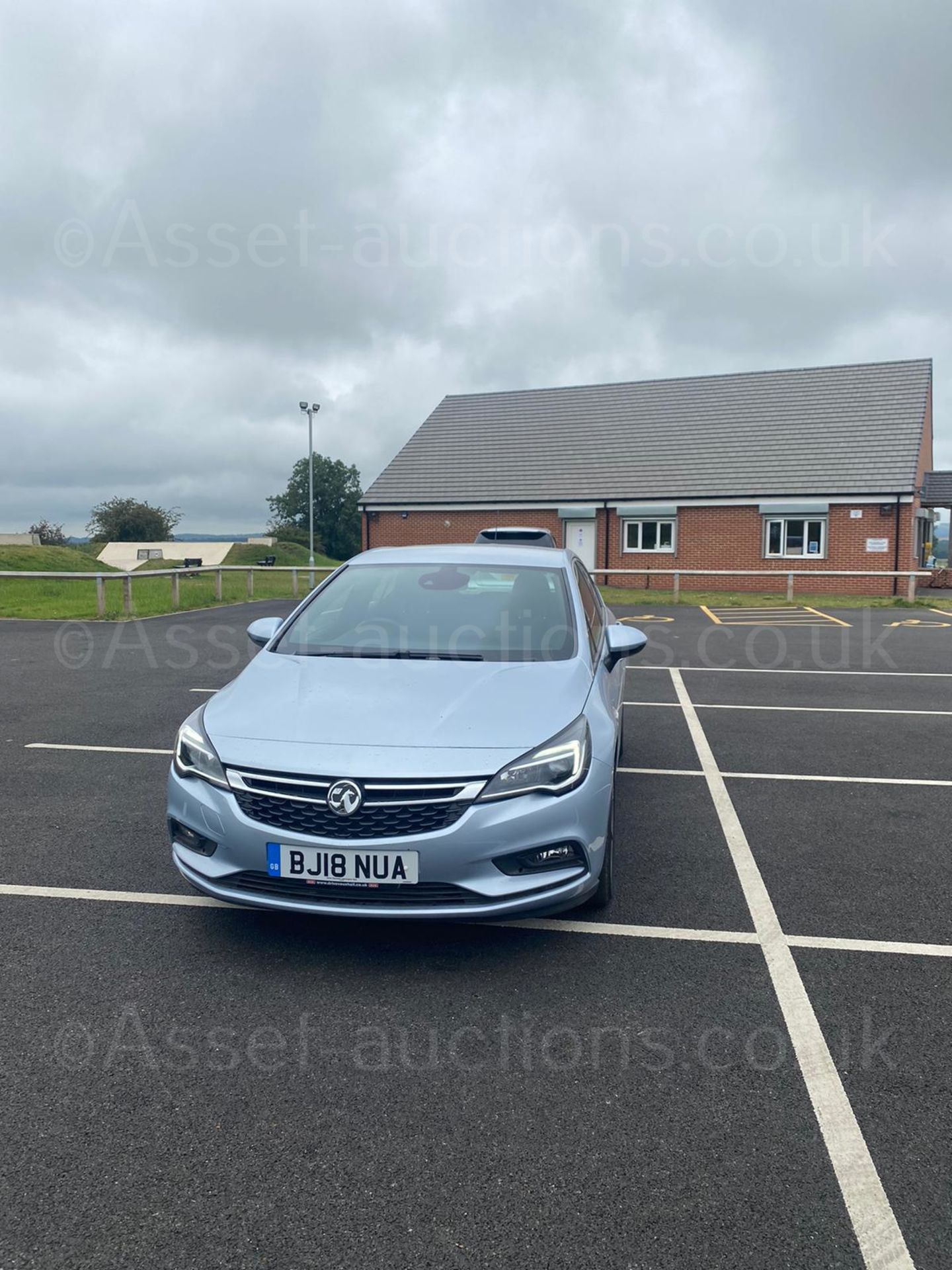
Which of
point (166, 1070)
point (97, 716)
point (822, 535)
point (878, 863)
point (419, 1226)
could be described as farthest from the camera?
point (822, 535)

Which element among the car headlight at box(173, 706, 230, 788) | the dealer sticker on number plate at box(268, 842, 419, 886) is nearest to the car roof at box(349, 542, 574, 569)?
the car headlight at box(173, 706, 230, 788)

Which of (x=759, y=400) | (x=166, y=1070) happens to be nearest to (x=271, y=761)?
(x=166, y=1070)

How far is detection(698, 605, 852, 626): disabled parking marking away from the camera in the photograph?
54.9ft

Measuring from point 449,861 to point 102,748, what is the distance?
4.52 metres

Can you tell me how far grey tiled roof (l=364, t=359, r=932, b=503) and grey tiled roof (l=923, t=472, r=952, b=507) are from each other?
368 centimetres

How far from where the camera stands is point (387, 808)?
3.24 metres

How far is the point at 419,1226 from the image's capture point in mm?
2119

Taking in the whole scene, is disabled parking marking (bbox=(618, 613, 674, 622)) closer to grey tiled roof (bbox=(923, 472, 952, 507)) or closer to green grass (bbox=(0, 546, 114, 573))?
grey tiled roof (bbox=(923, 472, 952, 507))

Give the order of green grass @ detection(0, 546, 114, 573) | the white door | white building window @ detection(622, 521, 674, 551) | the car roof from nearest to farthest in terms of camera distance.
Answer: the car roof → white building window @ detection(622, 521, 674, 551) → green grass @ detection(0, 546, 114, 573) → the white door

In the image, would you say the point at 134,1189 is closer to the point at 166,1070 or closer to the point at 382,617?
the point at 166,1070

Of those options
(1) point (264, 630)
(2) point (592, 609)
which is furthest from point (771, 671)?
(1) point (264, 630)

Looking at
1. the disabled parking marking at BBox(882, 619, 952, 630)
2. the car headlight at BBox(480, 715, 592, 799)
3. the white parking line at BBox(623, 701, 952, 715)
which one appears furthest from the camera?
the disabled parking marking at BBox(882, 619, 952, 630)

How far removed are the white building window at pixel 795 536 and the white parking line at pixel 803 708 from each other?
1922 centimetres

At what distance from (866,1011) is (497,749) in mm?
1546
